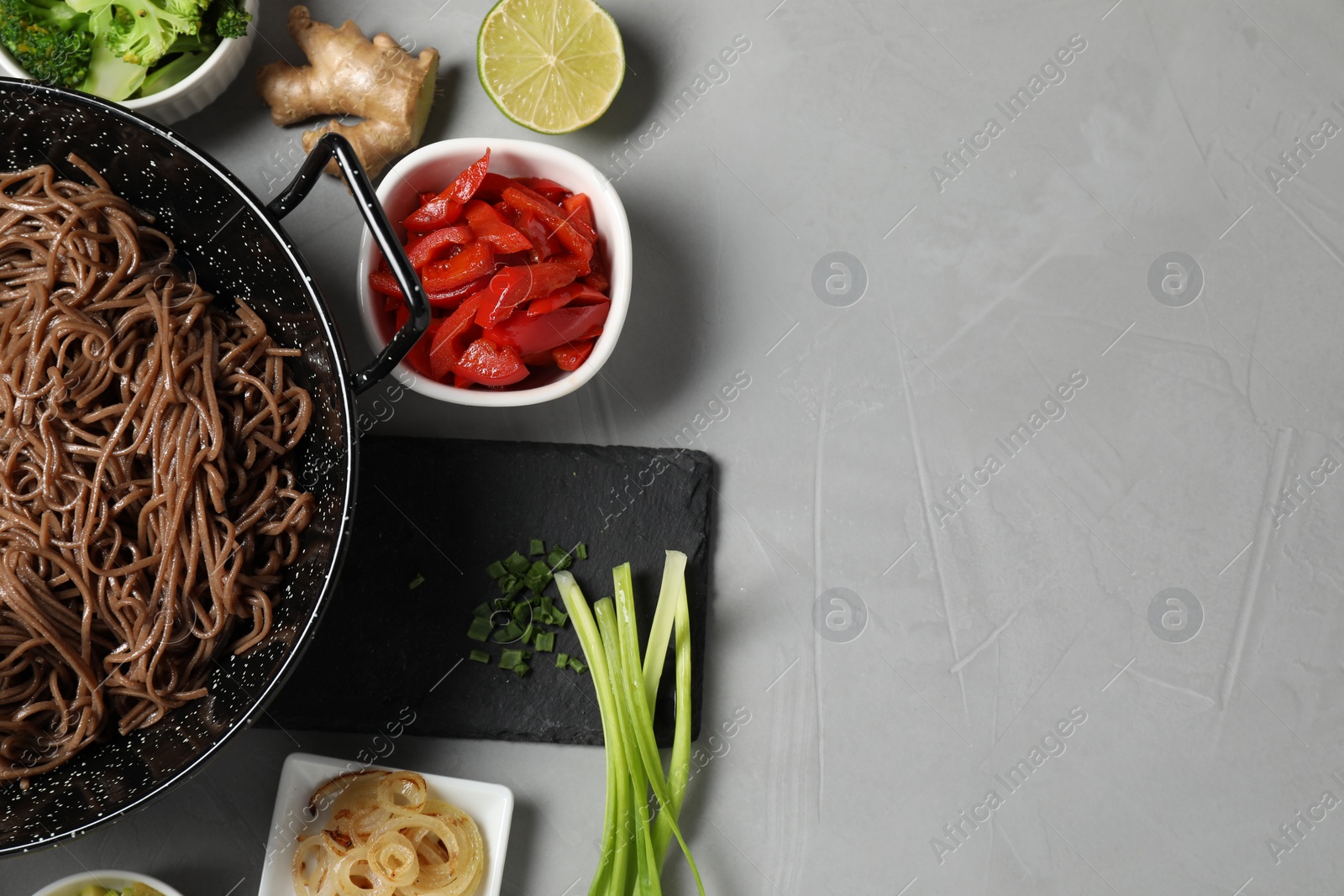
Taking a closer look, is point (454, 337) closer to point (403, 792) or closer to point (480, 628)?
point (480, 628)

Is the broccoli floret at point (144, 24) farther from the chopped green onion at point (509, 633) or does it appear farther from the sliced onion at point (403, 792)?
the sliced onion at point (403, 792)

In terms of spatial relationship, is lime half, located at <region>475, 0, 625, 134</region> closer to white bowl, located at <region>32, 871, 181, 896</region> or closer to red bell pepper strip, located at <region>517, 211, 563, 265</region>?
red bell pepper strip, located at <region>517, 211, 563, 265</region>

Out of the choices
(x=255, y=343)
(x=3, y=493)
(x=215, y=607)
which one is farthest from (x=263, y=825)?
(x=255, y=343)

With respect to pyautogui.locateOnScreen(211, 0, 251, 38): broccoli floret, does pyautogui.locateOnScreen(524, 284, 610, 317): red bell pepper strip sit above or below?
above

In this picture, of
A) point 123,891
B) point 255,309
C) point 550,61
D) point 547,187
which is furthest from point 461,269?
point 123,891

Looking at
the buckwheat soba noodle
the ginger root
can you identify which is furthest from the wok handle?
the ginger root

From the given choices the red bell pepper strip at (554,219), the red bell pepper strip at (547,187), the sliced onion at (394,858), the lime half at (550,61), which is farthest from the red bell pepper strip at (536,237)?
the sliced onion at (394,858)
